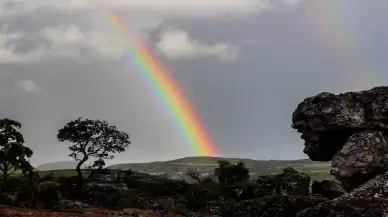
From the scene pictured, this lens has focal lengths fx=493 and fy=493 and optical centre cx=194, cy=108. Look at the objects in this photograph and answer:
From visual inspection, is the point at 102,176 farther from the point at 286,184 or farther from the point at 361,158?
the point at 361,158

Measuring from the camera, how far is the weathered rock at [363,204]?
25.1 m

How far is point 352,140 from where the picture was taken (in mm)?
30500

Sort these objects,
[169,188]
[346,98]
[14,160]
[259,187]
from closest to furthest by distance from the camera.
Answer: [346,98], [14,160], [259,187], [169,188]

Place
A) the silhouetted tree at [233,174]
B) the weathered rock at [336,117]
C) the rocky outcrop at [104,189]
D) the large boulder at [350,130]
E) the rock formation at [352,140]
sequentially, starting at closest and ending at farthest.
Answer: the rock formation at [352,140] → the large boulder at [350,130] → the weathered rock at [336,117] → the rocky outcrop at [104,189] → the silhouetted tree at [233,174]

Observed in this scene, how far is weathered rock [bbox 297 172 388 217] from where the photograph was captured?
25109 mm

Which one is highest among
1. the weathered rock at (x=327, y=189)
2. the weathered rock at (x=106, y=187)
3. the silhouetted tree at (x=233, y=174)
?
the silhouetted tree at (x=233, y=174)

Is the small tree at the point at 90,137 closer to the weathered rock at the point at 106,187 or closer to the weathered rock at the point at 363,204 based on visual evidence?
the weathered rock at the point at 106,187

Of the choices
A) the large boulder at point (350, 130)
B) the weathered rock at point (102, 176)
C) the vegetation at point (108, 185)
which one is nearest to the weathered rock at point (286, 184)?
the vegetation at point (108, 185)

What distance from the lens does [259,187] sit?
8675 cm

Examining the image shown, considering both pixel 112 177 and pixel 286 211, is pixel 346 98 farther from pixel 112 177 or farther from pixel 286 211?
pixel 112 177

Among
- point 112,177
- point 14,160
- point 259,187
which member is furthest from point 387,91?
point 112,177

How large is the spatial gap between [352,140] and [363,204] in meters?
5.84

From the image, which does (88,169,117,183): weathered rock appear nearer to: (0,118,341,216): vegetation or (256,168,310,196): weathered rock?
(0,118,341,216): vegetation

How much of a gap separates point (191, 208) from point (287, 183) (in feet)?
70.3
